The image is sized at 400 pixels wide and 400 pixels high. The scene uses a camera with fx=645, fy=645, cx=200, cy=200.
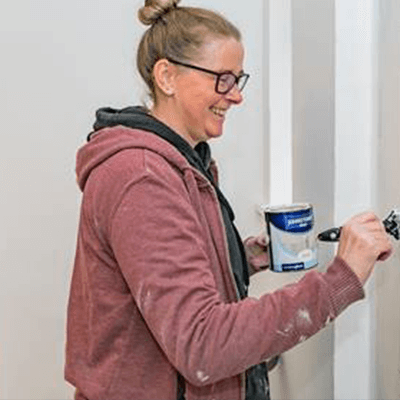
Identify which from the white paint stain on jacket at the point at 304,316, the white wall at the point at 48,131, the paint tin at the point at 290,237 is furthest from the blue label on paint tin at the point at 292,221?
the white wall at the point at 48,131

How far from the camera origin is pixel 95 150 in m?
1.03

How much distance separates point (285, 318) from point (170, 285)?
172mm

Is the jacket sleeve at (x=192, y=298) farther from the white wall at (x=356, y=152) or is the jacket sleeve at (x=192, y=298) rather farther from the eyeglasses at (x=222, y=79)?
the white wall at (x=356, y=152)

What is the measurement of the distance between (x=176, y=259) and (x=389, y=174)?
0.58 metres

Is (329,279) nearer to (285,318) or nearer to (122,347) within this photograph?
(285,318)

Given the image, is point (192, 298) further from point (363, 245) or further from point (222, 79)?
point (222, 79)

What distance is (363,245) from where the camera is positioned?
973 mm

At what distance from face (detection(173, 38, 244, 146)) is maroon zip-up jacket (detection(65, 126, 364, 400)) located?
104mm

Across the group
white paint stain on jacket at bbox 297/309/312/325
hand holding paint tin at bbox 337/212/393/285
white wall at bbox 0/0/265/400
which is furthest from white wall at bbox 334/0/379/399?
white wall at bbox 0/0/265/400

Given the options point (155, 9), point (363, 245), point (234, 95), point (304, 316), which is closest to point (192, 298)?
point (304, 316)

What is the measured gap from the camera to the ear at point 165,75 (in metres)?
1.08

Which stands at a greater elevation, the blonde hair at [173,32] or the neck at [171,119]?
the blonde hair at [173,32]

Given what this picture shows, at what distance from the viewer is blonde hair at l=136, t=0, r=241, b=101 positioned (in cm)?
107

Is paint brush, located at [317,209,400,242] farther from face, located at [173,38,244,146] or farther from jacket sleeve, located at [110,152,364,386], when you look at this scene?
face, located at [173,38,244,146]
